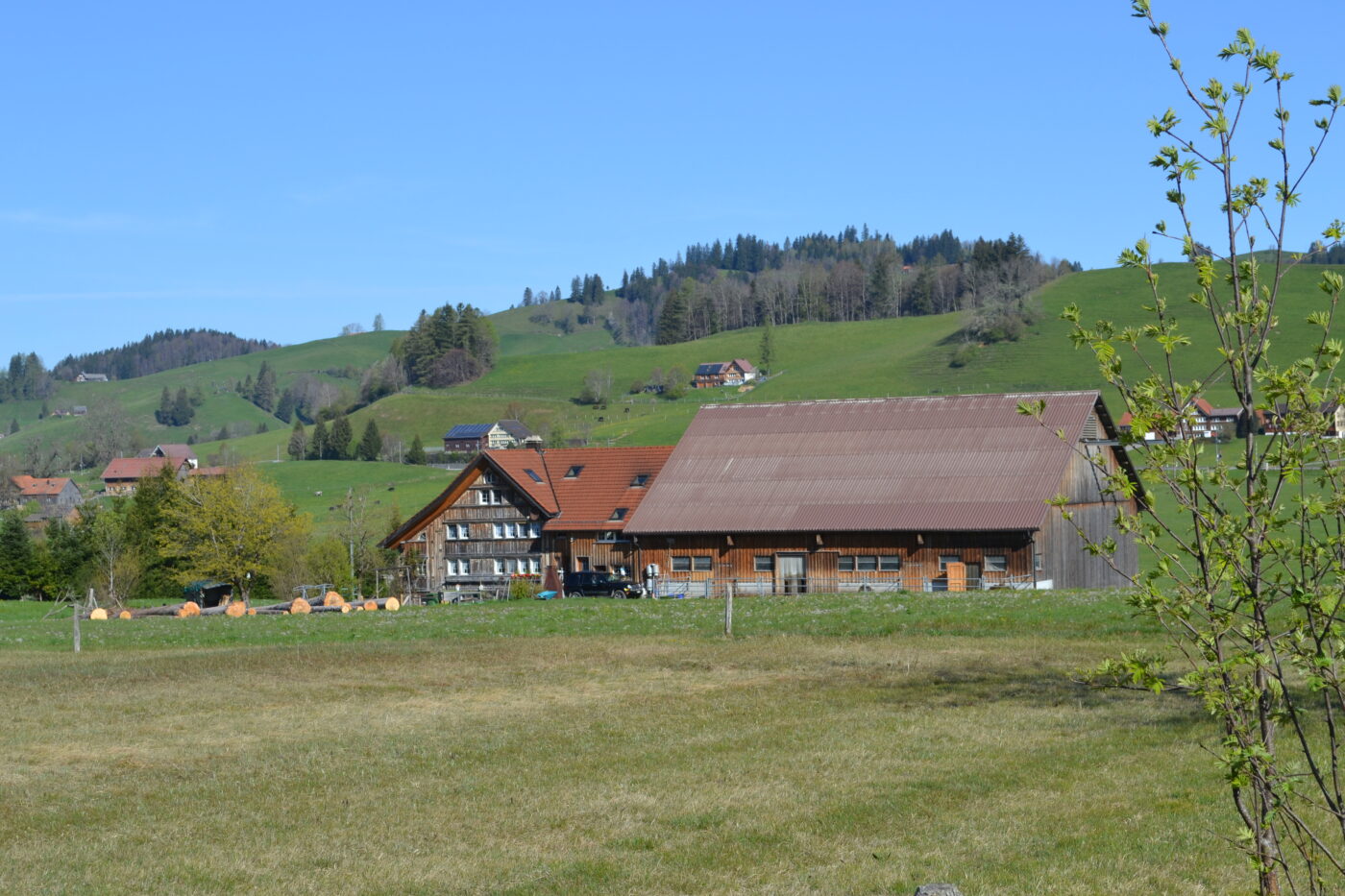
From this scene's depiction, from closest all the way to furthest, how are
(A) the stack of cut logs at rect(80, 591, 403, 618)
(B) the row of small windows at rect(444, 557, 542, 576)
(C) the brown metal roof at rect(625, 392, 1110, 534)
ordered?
(C) the brown metal roof at rect(625, 392, 1110, 534) → (A) the stack of cut logs at rect(80, 591, 403, 618) → (B) the row of small windows at rect(444, 557, 542, 576)

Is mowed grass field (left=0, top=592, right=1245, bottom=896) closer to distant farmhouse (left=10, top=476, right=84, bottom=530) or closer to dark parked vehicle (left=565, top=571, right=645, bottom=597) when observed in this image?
dark parked vehicle (left=565, top=571, right=645, bottom=597)

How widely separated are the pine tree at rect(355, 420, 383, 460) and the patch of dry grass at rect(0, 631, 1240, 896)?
15329 cm

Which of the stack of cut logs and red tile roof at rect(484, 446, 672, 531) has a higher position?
red tile roof at rect(484, 446, 672, 531)

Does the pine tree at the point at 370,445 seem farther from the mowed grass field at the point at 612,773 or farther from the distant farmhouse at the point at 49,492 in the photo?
the mowed grass field at the point at 612,773

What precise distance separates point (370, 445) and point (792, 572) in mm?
129964

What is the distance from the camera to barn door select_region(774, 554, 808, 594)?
54.7 meters

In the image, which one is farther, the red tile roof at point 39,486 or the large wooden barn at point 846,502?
the red tile roof at point 39,486

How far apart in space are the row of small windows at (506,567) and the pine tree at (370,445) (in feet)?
367

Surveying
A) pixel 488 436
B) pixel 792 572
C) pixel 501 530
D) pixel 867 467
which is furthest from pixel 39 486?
pixel 867 467

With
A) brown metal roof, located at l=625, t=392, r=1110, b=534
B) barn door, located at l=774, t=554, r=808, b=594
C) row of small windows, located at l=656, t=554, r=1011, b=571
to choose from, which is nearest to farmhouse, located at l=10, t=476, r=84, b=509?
brown metal roof, located at l=625, t=392, r=1110, b=534

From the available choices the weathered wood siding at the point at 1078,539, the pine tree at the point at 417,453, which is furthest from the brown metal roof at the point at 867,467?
the pine tree at the point at 417,453

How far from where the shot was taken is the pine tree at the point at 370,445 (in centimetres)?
17725

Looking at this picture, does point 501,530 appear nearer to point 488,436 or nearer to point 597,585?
point 597,585

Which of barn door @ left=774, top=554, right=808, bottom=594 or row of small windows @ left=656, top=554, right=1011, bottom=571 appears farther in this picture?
barn door @ left=774, top=554, right=808, bottom=594
